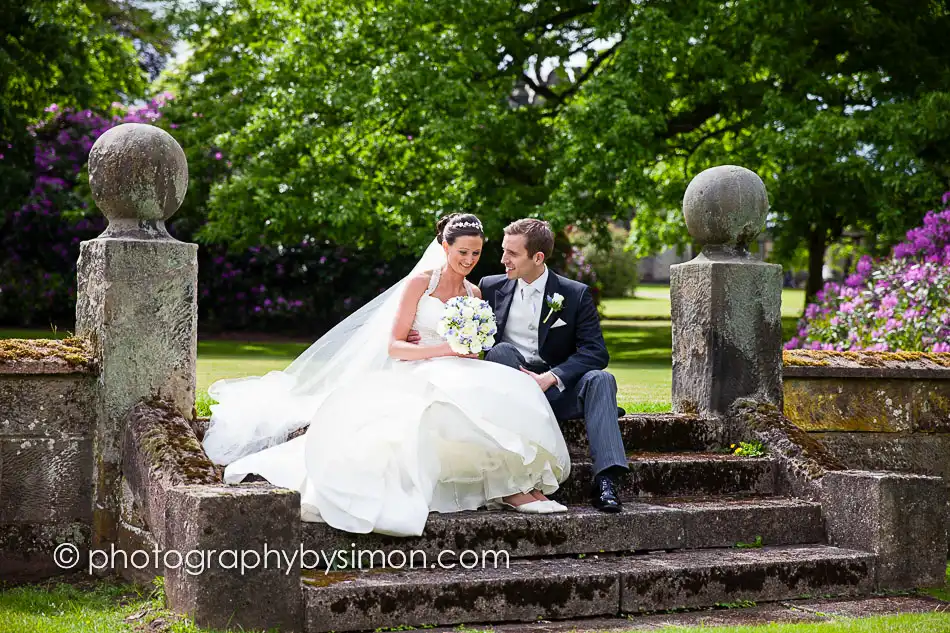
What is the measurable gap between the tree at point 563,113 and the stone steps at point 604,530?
10.6m

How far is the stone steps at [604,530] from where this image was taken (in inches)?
192

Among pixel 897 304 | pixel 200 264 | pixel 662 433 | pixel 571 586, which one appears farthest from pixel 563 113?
pixel 571 586

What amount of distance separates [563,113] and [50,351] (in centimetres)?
1306

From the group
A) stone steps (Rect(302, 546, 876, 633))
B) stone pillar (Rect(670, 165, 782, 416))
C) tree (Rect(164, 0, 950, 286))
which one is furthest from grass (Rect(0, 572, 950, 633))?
tree (Rect(164, 0, 950, 286))

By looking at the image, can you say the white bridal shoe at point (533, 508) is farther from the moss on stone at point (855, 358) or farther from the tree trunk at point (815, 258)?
the tree trunk at point (815, 258)

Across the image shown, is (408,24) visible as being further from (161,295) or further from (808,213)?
(161,295)

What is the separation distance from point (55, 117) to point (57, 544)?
59.6ft

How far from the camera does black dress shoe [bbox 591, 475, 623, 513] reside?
5.30m

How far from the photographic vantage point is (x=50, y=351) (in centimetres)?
555

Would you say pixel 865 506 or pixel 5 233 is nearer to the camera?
pixel 865 506

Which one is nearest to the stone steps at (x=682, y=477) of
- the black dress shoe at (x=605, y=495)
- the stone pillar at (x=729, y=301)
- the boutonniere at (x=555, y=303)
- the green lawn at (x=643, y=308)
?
the black dress shoe at (x=605, y=495)

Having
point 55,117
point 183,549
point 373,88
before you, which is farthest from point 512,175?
point 183,549

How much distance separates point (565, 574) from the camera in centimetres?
474

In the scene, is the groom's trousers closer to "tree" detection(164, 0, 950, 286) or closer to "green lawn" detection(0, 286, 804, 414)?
"green lawn" detection(0, 286, 804, 414)
